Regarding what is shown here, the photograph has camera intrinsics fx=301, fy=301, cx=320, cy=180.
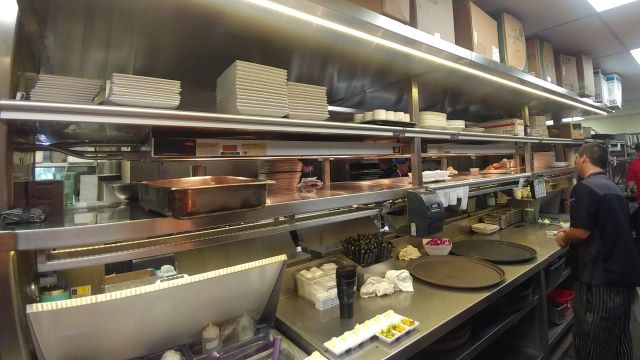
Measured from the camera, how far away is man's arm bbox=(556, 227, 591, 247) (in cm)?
212

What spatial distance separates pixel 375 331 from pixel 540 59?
9.92ft

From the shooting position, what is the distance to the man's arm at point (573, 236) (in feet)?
6.95

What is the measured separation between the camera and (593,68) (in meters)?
3.83

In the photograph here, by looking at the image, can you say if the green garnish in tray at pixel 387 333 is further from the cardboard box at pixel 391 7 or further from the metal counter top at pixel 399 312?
the cardboard box at pixel 391 7

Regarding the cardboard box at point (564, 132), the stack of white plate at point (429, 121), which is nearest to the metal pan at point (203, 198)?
the stack of white plate at point (429, 121)

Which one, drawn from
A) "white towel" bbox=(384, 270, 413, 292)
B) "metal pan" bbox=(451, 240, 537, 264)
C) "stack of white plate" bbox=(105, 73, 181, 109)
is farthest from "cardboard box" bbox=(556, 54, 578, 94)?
"stack of white plate" bbox=(105, 73, 181, 109)

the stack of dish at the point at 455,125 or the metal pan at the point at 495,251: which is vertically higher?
the stack of dish at the point at 455,125

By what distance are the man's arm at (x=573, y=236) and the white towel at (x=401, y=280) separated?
1.37 meters

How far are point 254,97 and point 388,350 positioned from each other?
109 centimetres

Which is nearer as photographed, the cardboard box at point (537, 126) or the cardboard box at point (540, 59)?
the cardboard box at point (540, 59)

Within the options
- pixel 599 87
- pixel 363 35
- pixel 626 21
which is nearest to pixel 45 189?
pixel 363 35

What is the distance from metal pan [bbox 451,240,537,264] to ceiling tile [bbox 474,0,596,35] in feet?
6.11

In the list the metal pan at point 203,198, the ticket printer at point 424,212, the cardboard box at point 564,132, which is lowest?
the ticket printer at point 424,212

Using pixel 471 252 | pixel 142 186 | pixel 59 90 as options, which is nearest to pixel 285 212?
pixel 142 186
